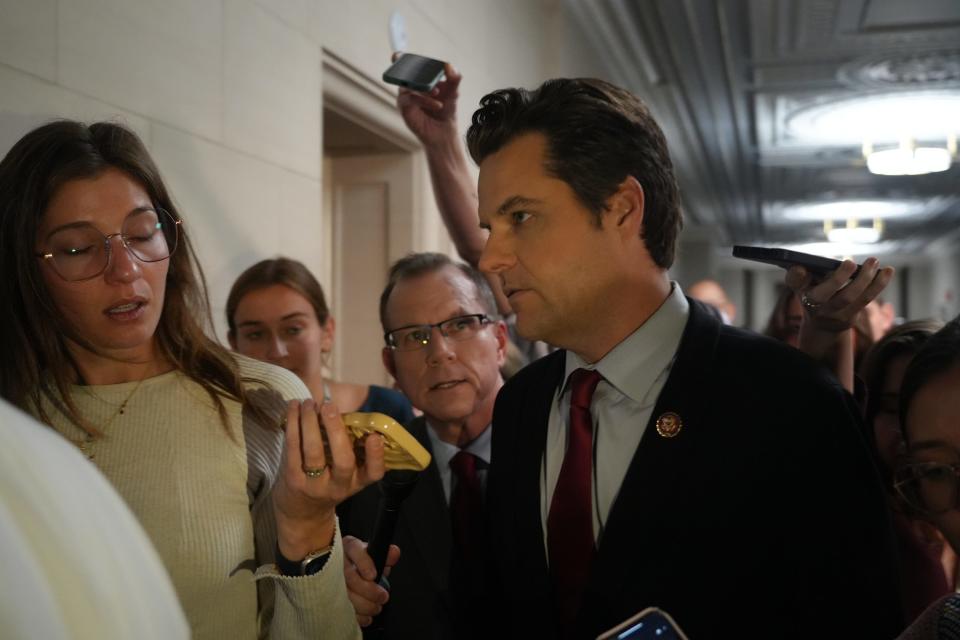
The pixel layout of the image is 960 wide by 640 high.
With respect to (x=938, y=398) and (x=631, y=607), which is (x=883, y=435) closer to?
(x=938, y=398)

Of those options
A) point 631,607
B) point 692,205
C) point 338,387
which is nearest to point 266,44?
point 338,387

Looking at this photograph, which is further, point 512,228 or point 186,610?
point 512,228

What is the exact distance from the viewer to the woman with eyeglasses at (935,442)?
122 centimetres

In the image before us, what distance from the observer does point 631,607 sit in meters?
1.25

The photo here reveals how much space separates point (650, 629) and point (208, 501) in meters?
0.67

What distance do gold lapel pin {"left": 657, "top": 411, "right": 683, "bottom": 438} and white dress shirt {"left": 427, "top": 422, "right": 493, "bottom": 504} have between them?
62 centimetres

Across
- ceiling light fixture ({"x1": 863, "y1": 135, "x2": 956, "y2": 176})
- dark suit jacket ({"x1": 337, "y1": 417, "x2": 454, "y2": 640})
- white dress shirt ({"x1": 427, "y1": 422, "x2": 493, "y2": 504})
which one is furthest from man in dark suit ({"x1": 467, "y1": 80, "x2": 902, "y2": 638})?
ceiling light fixture ({"x1": 863, "y1": 135, "x2": 956, "y2": 176})

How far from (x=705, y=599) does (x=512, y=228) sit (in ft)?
2.08

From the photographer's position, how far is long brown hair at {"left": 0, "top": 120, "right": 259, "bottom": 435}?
1.31 meters

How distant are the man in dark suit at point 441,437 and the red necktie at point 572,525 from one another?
1.12 feet

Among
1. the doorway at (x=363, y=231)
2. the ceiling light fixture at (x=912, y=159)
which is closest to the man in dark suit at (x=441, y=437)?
the doorway at (x=363, y=231)

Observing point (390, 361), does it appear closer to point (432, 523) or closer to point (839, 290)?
point (432, 523)

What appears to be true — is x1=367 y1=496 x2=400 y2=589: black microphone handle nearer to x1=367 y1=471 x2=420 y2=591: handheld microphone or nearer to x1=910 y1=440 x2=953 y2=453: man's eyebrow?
x1=367 y1=471 x2=420 y2=591: handheld microphone

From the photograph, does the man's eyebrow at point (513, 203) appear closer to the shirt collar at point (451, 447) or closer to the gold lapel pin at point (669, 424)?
the gold lapel pin at point (669, 424)
